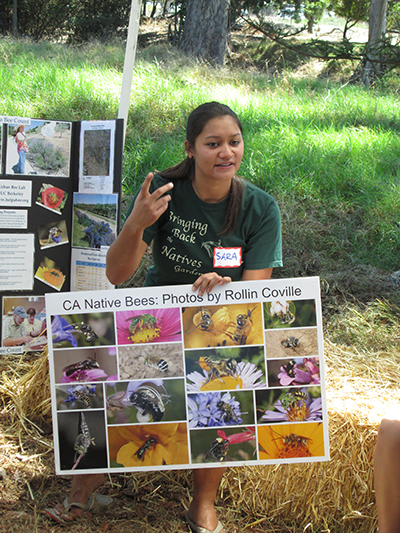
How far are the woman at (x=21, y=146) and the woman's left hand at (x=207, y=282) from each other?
169 centimetres

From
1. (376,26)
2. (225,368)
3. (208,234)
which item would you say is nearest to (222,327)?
(225,368)

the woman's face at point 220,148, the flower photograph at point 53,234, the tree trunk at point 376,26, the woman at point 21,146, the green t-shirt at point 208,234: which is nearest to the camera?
the woman's face at point 220,148

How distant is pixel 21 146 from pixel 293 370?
212 cm

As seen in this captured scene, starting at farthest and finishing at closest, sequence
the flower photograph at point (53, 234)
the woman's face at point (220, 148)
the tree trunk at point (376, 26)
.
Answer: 1. the tree trunk at point (376, 26)
2. the flower photograph at point (53, 234)
3. the woman's face at point (220, 148)

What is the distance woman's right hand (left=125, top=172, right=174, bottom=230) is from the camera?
1.75 metres

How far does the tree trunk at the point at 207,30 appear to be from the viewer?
941 cm

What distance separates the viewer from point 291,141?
5602mm

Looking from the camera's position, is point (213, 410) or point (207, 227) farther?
point (207, 227)

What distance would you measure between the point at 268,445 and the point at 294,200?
3.40 meters

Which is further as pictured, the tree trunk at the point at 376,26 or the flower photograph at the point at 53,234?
the tree trunk at the point at 376,26

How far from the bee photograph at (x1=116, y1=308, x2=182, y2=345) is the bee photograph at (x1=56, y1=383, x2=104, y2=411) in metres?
0.21

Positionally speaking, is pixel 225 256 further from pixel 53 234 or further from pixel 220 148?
pixel 53 234

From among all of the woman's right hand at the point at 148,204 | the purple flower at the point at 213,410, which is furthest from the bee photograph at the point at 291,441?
the woman's right hand at the point at 148,204

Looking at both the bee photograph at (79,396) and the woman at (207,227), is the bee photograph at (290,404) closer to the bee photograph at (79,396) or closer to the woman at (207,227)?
the woman at (207,227)
